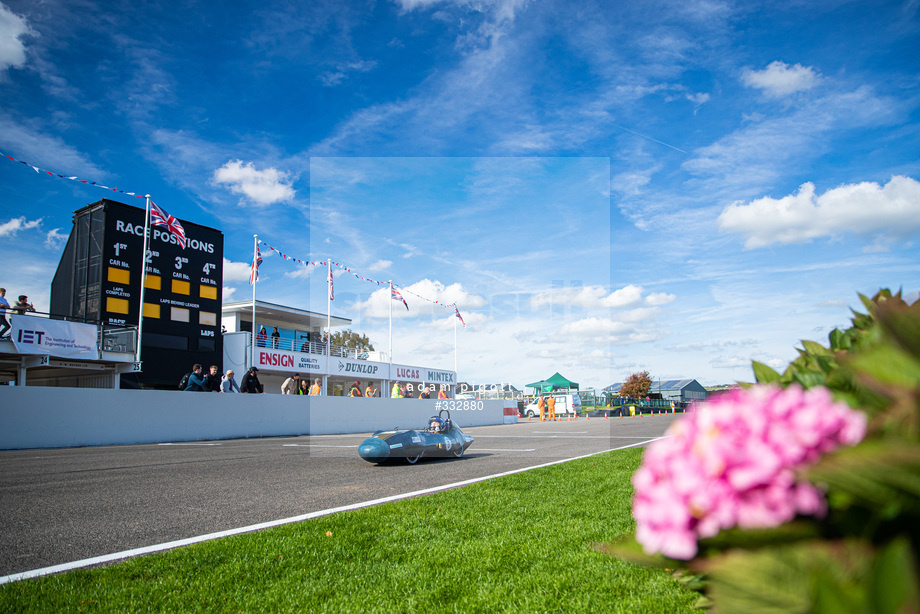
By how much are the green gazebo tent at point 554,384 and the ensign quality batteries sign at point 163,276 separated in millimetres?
37688

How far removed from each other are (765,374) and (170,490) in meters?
6.91

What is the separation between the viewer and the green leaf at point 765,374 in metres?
1.43

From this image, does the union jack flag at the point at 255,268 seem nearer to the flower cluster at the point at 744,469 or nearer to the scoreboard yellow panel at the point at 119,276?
the scoreboard yellow panel at the point at 119,276

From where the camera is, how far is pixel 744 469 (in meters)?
0.72

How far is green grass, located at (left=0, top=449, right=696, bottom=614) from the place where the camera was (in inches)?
112

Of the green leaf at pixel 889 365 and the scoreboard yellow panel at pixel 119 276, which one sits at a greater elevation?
the scoreboard yellow panel at pixel 119 276

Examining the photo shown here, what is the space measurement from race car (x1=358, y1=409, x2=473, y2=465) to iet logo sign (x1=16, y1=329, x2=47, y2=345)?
17.6m

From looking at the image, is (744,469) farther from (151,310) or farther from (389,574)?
(151,310)

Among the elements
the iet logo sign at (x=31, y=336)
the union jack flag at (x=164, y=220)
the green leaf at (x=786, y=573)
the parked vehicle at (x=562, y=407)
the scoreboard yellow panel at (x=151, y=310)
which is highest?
the union jack flag at (x=164, y=220)

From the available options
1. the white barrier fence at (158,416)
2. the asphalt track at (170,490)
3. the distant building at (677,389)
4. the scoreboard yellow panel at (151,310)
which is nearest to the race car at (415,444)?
Answer: the asphalt track at (170,490)

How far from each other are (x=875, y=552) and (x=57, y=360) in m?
26.9

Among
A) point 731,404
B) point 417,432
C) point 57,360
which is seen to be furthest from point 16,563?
point 57,360

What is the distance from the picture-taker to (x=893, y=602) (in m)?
0.58

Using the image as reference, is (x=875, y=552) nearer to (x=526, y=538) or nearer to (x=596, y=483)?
(x=526, y=538)
